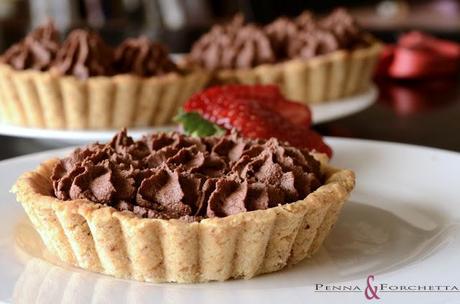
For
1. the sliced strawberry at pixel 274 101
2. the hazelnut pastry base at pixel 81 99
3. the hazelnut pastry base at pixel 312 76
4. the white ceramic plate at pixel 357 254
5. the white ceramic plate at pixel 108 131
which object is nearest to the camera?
the white ceramic plate at pixel 357 254

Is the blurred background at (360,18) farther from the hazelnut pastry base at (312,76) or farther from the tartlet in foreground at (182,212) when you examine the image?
the tartlet in foreground at (182,212)

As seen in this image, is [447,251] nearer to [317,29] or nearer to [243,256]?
[243,256]

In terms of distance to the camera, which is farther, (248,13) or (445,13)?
(445,13)

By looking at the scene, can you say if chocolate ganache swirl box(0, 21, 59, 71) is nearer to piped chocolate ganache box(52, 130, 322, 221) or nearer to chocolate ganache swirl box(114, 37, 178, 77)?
chocolate ganache swirl box(114, 37, 178, 77)

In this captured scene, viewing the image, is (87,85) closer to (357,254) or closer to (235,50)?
(235,50)

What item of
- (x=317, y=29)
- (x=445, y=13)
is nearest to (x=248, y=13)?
(x=445, y=13)

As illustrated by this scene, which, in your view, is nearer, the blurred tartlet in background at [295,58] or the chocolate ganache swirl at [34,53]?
the chocolate ganache swirl at [34,53]

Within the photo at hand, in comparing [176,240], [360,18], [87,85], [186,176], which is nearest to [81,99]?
[87,85]

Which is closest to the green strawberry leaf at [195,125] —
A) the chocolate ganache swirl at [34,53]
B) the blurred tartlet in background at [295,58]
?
the chocolate ganache swirl at [34,53]
